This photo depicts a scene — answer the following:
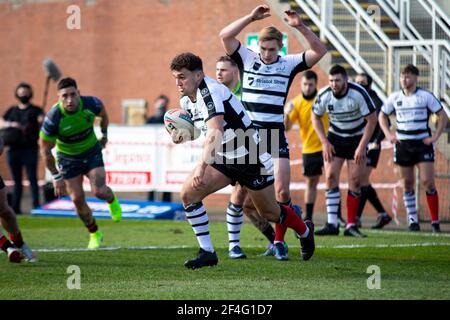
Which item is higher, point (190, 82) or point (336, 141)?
point (190, 82)

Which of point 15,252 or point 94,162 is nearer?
point 15,252

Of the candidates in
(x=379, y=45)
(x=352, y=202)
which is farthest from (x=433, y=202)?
(x=379, y=45)

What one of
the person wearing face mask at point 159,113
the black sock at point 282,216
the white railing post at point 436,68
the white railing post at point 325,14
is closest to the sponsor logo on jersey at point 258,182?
the black sock at point 282,216

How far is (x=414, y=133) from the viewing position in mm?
16516

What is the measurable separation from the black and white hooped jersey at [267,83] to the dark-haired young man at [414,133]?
468 cm

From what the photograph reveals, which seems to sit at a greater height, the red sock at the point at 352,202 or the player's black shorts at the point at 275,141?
the player's black shorts at the point at 275,141

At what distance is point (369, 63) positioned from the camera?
1942 cm

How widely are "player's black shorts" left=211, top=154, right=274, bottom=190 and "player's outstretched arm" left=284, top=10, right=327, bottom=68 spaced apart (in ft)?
5.38

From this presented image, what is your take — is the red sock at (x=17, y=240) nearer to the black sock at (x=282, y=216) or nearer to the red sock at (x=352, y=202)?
the black sock at (x=282, y=216)

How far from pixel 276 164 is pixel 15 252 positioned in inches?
124

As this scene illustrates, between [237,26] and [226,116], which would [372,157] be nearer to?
[237,26]

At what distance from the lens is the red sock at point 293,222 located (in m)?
10.9
